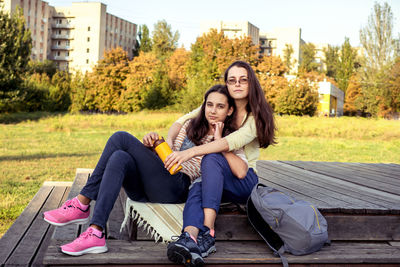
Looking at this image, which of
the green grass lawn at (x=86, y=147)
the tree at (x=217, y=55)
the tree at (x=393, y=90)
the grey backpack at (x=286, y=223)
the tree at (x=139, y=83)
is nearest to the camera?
the grey backpack at (x=286, y=223)

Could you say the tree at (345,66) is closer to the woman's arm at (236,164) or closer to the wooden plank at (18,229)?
the wooden plank at (18,229)

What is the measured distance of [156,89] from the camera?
39.8 m

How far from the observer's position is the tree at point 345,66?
174 ft

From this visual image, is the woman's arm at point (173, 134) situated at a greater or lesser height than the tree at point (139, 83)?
lesser

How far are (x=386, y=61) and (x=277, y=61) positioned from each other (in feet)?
36.8

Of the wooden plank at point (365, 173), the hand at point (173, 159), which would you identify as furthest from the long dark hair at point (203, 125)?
the wooden plank at point (365, 173)

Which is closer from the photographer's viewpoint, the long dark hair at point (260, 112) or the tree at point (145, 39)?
the long dark hair at point (260, 112)

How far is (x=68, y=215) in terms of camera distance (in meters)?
3.05

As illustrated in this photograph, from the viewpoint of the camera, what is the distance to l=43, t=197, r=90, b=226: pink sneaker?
3025mm

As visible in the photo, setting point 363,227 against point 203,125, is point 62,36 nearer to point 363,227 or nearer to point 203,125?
point 203,125

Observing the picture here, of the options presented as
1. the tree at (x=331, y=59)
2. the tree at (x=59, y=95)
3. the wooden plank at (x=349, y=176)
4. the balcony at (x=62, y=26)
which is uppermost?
the balcony at (x=62, y=26)

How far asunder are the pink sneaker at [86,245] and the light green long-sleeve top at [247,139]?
1051mm

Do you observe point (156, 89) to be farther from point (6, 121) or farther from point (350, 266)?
point (350, 266)

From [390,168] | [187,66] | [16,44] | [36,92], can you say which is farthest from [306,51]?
[390,168]
